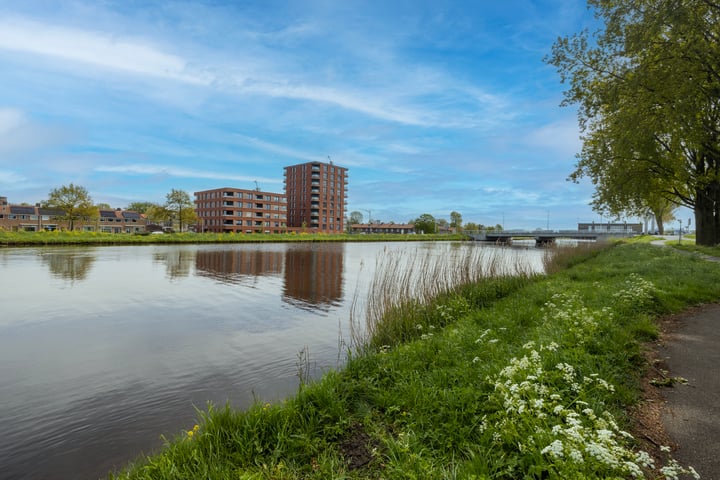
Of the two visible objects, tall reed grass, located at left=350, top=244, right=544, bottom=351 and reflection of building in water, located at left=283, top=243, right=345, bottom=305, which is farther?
reflection of building in water, located at left=283, top=243, right=345, bottom=305

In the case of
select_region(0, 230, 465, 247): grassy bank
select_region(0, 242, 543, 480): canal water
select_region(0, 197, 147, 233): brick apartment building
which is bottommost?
select_region(0, 242, 543, 480): canal water

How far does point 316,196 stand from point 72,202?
6958cm

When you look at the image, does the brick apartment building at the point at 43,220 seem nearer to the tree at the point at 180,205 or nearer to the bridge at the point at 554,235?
the tree at the point at 180,205

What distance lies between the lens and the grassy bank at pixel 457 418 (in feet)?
9.65

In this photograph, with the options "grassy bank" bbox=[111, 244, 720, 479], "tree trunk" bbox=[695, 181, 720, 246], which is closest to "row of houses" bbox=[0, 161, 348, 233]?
"grassy bank" bbox=[111, 244, 720, 479]

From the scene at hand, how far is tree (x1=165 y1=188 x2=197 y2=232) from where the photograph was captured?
8212 cm

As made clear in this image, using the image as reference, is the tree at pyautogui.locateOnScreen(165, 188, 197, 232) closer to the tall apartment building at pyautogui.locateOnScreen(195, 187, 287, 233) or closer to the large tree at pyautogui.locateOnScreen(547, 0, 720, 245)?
the tall apartment building at pyautogui.locateOnScreen(195, 187, 287, 233)

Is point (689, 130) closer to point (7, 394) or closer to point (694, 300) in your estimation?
point (694, 300)

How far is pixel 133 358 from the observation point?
26.6 ft

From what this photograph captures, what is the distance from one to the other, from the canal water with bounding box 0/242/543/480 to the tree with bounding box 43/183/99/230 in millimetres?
64980

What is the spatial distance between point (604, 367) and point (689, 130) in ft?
46.2

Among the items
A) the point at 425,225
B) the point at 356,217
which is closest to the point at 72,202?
the point at 425,225

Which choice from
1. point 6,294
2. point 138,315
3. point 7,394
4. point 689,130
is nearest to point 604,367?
point 7,394

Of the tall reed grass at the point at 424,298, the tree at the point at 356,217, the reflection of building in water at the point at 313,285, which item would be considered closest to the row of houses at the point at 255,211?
the tree at the point at 356,217
